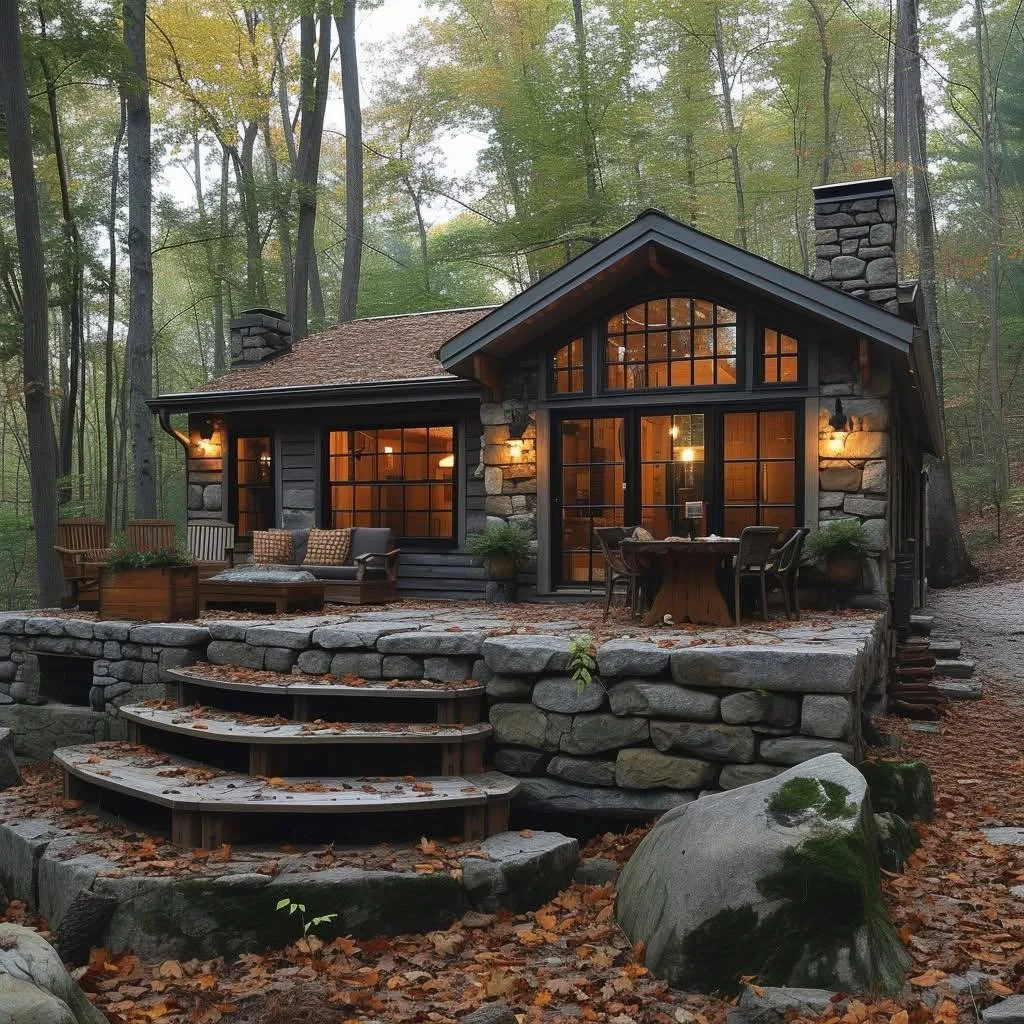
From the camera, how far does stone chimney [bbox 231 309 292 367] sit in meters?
12.3

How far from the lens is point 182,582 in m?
6.97

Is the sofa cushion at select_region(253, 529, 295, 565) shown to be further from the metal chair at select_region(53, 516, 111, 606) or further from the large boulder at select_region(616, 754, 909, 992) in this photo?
the large boulder at select_region(616, 754, 909, 992)

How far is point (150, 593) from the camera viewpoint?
271 inches

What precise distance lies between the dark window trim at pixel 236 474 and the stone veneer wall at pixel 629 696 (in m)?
5.22

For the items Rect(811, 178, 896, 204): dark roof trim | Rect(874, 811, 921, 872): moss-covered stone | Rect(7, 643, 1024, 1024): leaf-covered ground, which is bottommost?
Rect(7, 643, 1024, 1024): leaf-covered ground

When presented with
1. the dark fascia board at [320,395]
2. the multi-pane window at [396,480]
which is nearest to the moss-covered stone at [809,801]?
the dark fascia board at [320,395]

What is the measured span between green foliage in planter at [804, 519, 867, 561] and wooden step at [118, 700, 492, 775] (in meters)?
3.72

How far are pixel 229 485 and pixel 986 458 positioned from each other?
1627cm

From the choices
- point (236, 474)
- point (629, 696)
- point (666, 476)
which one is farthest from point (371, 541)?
point (629, 696)

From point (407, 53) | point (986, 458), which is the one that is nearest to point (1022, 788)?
point (986, 458)

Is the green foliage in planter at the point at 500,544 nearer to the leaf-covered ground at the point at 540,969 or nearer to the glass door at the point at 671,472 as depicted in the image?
the glass door at the point at 671,472

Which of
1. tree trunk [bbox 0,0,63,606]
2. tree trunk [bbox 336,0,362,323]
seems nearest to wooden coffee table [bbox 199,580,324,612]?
tree trunk [bbox 0,0,63,606]

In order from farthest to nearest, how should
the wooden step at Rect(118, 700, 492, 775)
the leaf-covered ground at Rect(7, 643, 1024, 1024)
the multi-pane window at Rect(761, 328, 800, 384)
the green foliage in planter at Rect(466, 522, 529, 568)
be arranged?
the green foliage in planter at Rect(466, 522, 529, 568)
the multi-pane window at Rect(761, 328, 800, 384)
the wooden step at Rect(118, 700, 492, 775)
the leaf-covered ground at Rect(7, 643, 1024, 1024)

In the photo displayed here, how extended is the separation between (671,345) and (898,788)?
5041mm
